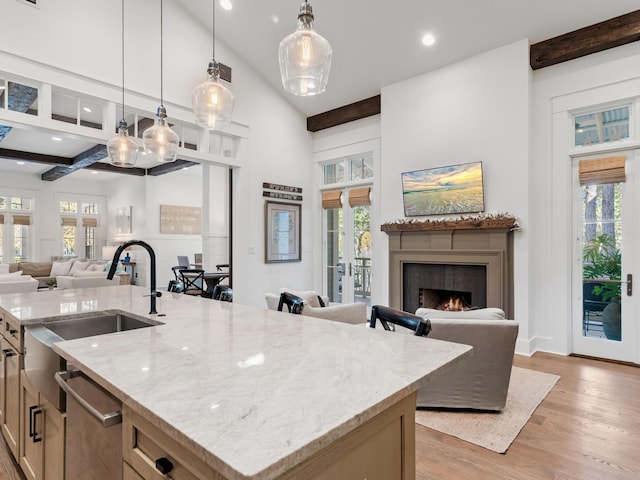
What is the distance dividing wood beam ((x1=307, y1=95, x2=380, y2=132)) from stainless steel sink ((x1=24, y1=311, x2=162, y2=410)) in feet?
16.2

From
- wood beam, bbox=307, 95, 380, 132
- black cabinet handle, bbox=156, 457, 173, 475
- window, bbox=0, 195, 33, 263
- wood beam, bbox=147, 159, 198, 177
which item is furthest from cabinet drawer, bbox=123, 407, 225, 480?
window, bbox=0, 195, 33, 263

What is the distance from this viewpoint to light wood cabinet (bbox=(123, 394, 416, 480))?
0.76 metres

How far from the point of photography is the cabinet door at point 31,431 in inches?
65.7

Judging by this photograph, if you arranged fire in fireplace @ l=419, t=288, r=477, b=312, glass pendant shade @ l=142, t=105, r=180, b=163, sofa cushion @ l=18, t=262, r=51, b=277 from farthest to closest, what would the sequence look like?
sofa cushion @ l=18, t=262, r=51, b=277, fire in fireplace @ l=419, t=288, r=477, b=312, glass pendant shade @ l=142, t=105, r=180, b=163

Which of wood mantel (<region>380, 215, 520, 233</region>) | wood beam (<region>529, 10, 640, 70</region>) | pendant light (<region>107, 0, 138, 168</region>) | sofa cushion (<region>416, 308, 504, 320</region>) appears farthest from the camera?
wood mantel (<region>380, 215, 520, 233</region>)

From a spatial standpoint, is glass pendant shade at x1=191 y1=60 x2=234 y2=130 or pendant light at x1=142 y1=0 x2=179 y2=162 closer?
glass pendant shade at x1=191 y1=60 x2=234 y2=130

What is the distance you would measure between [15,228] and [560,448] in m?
13.7

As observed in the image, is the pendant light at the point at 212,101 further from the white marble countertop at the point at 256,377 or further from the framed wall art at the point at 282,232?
the framed wall art at the point at 282,232

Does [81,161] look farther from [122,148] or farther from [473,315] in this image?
[473,315]

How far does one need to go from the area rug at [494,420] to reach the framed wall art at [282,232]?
3713 millimetres

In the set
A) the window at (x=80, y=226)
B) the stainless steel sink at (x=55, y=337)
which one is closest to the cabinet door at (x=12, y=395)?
the stainless steel sink at (x=55, y=337)

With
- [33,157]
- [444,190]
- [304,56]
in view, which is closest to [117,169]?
[33,157]

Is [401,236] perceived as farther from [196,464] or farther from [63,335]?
[196,464]

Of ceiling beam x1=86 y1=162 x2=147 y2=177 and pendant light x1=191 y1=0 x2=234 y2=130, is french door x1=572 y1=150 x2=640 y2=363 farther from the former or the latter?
ceiling beam x1=86 y1=162 x2=147 y2=177
